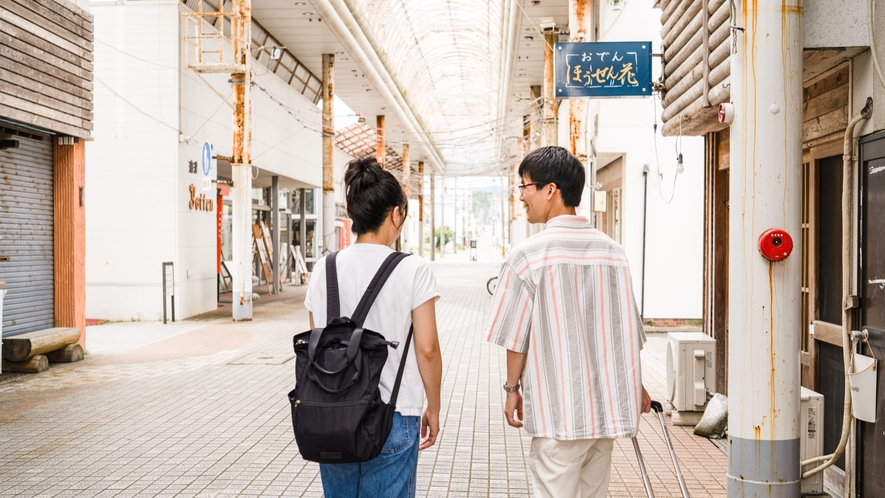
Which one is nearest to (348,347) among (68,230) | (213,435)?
(213,435)

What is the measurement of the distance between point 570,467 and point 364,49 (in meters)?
20.5

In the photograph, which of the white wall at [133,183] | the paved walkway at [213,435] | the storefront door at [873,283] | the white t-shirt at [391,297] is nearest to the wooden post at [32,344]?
the paved walkway at [213,435]

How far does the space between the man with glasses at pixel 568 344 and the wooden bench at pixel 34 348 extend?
8.12m

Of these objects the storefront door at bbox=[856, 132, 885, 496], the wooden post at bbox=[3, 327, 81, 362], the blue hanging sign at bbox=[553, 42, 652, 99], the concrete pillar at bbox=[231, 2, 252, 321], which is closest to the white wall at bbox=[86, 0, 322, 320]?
the concrete pillar at bbox=[231, 2, 252, 321]

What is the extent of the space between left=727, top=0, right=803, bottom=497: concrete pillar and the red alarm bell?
4cm

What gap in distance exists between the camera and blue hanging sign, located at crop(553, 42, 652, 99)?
303 inches

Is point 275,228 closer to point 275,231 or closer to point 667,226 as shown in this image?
point 275,231

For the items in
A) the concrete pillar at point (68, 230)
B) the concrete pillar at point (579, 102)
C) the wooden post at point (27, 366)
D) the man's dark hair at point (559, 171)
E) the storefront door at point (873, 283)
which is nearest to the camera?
the man's dark hair at point (559, 171)

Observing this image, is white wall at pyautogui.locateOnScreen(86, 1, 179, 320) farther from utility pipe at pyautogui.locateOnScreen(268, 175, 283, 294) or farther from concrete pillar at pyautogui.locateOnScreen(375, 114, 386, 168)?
concrete pillar at pyautogui.locateOnScreen(375, 114, 386, 168)

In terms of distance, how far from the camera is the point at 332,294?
254 centimetres

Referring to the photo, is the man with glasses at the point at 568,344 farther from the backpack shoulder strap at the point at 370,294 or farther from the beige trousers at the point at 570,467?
the backpack shoulder strap at the point at 370,294

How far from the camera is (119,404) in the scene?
7.53m

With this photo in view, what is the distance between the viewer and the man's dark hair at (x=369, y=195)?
2656 millimetres

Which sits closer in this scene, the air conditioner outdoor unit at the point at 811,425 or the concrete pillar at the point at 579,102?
the air conditioner outdoor unit at the point at 811,425
